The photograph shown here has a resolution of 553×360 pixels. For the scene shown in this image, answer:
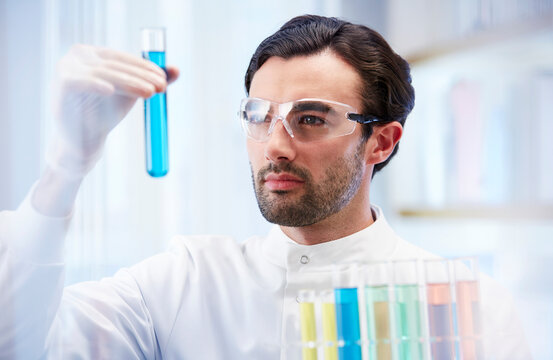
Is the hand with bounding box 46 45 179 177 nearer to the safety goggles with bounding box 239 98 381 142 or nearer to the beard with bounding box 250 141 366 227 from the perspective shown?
the safety goggles with bounding box 239 98 381 142

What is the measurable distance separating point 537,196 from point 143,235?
102 cm

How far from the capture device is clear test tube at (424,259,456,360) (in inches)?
37.0

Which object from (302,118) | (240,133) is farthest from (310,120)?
(240,133)

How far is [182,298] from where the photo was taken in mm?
1354

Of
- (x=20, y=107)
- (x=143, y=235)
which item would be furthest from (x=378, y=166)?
(x=20, y=107)

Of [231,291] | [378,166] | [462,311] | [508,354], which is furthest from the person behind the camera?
[378,166]

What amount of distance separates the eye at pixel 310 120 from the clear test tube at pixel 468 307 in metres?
0.45

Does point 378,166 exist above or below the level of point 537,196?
above

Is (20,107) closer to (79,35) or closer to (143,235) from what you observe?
(79,35)

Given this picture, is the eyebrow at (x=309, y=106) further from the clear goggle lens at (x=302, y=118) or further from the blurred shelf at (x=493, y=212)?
the blurred shelf at (x=493, y=212)

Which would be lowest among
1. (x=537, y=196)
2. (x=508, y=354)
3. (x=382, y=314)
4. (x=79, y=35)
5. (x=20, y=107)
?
(x=508, y=354)

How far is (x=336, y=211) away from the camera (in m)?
1.38

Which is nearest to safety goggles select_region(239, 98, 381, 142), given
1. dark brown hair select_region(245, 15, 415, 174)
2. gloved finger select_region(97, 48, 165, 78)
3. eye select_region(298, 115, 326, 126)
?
eye select_region(298, 115, 326, 126)

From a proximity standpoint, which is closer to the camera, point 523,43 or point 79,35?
point 79,35
